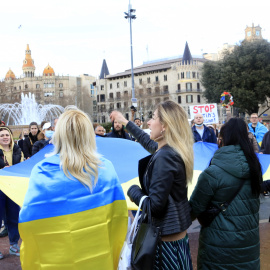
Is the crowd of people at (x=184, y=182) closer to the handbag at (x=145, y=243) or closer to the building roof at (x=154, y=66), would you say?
the handbag at (x=145, y=243)

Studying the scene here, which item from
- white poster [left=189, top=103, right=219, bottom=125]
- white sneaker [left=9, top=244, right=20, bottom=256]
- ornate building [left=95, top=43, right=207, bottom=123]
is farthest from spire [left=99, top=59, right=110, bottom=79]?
white sneaker [left=9, top=244, right=20, bottom=256]

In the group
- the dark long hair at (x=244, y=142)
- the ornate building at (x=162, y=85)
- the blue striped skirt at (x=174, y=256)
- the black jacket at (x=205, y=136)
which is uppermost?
the ornate building at (x=162, y=85)

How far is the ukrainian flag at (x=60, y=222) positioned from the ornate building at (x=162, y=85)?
74.2 meters

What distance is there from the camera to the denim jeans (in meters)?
5.38

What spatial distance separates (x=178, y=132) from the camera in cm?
269

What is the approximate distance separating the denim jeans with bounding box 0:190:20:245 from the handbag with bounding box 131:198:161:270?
3.53 meters

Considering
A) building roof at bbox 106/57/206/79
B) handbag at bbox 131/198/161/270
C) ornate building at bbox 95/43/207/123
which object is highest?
building roof at bbox 106/57/206/79

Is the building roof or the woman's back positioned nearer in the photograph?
the woman's back

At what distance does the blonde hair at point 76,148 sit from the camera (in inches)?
99.3

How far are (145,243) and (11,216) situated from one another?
147 inches

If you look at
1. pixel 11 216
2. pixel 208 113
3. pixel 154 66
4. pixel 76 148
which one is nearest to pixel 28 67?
pixel 154 66

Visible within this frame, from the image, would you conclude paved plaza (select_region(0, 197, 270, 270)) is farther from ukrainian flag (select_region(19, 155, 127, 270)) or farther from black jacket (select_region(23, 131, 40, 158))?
black jacket (select_region(23, 131, 40, 158))

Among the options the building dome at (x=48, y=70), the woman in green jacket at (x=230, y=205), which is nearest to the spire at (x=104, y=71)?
the building dome at (x=48, y=70)

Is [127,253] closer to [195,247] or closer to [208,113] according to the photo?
[195,247]
